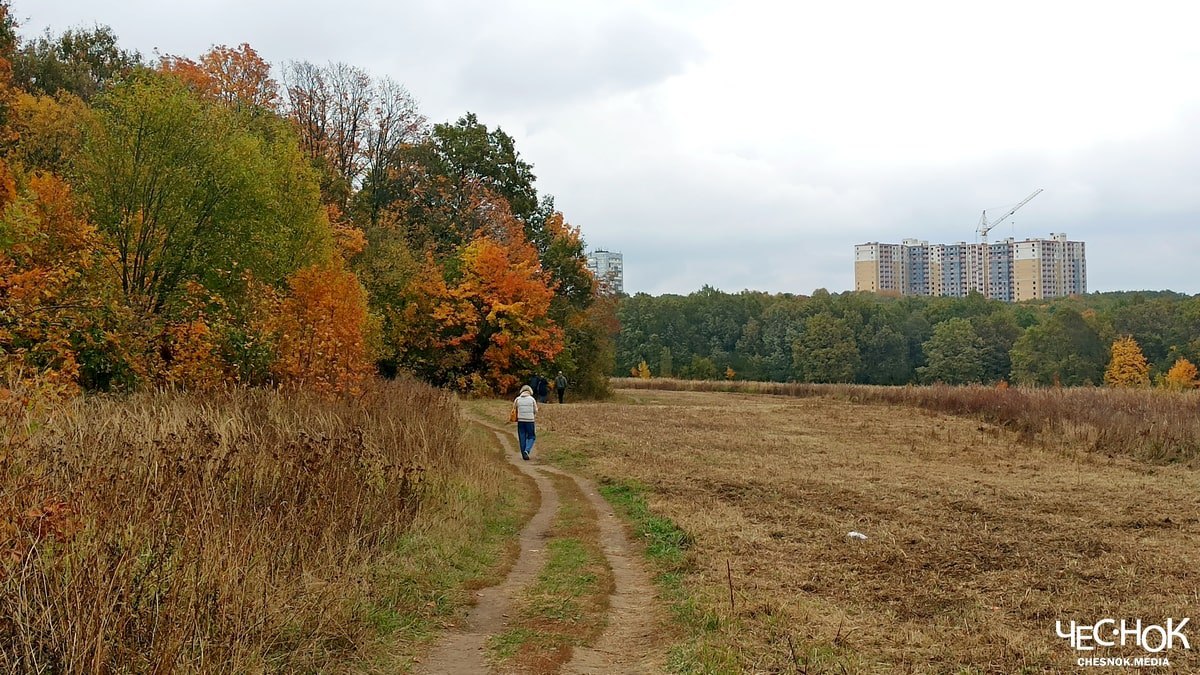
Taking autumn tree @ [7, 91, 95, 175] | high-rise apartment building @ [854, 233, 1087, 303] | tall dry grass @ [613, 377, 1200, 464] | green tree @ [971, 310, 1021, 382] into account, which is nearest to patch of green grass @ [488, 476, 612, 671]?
tall dry grass @ [613, 377, 1200, 464]

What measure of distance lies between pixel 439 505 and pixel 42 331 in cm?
838

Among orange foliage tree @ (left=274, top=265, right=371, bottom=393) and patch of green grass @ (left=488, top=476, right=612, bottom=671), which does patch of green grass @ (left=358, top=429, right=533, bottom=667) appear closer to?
patch of green grass @ (left=488, top=476, right=612, bottom=671)

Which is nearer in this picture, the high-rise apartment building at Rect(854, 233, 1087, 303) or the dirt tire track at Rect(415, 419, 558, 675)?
A: the dirt tire track at Rect(415, 419, 558, 675)

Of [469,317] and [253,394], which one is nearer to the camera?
[253,394]

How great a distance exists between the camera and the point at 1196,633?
6.40 metres

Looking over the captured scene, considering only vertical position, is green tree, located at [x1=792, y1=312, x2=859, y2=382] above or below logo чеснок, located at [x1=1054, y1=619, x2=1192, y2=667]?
above

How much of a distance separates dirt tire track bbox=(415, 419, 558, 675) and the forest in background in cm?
387

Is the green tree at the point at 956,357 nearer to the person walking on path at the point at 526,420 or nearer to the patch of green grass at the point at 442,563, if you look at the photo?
the person walking on path at the point at 526,420

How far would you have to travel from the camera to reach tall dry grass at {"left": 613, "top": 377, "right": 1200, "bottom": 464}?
66.8ft

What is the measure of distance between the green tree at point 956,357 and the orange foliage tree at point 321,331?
82.6 metres

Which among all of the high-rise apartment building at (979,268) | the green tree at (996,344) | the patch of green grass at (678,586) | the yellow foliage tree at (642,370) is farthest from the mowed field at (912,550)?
the high-rise apartment building at (979,268)

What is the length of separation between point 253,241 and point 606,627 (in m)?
18.8

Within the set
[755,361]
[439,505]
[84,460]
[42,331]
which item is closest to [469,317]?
[42,331]

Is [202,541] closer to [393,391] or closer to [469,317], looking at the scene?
[393,391]
